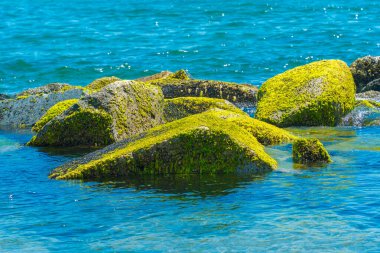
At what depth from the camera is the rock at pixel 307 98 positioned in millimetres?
19750

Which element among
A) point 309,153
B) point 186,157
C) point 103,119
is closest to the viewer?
point 186,157

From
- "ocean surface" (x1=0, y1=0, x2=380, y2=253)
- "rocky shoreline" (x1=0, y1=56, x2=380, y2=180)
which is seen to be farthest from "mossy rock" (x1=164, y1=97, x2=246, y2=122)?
"ocean surface" (x1=0, y1=0, x2=380, y2=253)

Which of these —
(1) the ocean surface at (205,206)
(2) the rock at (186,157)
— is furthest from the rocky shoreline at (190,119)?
(1) the ocean surface at (205,206)

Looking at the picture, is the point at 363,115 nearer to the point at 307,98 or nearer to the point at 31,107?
the point at 307,98

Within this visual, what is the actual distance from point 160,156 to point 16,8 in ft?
136

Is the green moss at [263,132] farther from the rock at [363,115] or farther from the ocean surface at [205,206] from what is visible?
the rock at [363,115]

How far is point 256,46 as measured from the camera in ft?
124

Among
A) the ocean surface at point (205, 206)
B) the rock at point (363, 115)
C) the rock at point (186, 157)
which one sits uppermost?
the rock at point (186, 157)

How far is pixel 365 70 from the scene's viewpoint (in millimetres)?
24891

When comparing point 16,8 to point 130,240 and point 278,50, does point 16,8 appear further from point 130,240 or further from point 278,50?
point 130,240

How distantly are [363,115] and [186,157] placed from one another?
713 cm

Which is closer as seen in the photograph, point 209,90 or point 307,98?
point 307,98

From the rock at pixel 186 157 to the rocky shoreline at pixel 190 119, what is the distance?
0.7 inches

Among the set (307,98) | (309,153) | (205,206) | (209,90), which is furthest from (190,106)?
(205,206)
